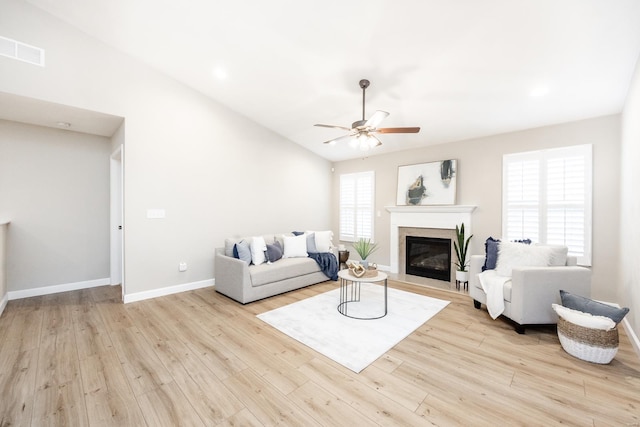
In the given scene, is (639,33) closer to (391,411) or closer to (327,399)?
(391,411)

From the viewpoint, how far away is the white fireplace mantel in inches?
191

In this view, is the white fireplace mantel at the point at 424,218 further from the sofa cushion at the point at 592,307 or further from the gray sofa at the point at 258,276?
the sofa cushion at the point at 592,307

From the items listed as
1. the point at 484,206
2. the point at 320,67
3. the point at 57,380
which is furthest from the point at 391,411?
the point at 484,206

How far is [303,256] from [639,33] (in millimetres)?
4610

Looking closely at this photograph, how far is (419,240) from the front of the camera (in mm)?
5504

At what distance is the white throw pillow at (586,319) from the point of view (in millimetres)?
2234

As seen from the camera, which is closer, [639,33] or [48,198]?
[639,33]

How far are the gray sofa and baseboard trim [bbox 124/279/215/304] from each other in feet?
1.38

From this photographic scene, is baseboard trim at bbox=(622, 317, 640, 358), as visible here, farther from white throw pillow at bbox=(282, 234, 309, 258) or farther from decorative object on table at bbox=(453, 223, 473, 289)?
white throw pillow at bbox=(282, 234, 309, 258)

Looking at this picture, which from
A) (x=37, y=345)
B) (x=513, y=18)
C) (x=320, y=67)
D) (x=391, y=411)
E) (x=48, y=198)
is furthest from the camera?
(x=48, y=198)

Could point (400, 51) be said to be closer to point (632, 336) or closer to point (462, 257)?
point (462, 257)

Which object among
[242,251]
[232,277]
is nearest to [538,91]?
[242,251]

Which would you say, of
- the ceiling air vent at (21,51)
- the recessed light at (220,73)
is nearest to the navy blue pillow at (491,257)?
the recessed light at (220,73)

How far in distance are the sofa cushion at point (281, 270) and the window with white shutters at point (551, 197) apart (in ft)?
10.9
